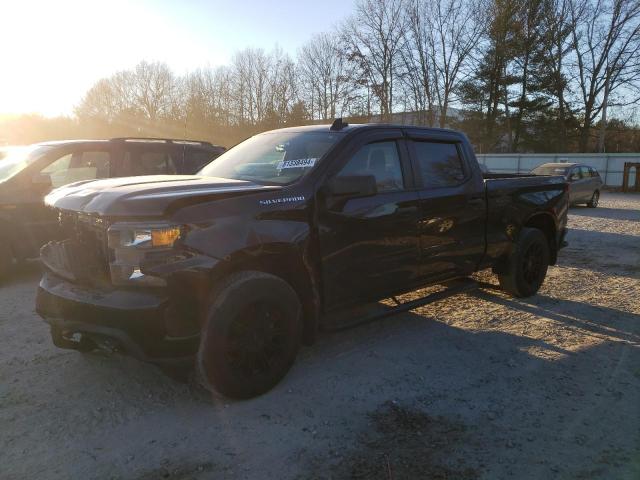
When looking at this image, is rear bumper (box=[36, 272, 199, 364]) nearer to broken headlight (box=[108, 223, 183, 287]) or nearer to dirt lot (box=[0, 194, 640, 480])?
broken headlight (box=[108, 223, 183, 287])

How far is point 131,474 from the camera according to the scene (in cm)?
265

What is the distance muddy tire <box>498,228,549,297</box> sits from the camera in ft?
18.7

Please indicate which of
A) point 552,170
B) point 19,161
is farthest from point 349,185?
point 552,170

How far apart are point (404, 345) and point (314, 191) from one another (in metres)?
1.78

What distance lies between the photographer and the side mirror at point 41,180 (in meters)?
6.48

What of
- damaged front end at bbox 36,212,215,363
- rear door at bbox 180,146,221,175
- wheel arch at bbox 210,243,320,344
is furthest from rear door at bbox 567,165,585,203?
damaged front end at bbox 36,212,215,363

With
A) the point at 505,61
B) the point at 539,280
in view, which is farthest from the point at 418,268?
the point at 505,61

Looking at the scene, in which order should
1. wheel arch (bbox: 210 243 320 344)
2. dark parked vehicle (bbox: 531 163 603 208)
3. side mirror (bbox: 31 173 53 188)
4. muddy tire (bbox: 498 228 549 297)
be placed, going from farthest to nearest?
dark parked vehicle (bbox: 531 163 603 208), side mirror (bbox: 31 173 53 188), muddy tire (bbox: 498 228 549 297), wheel arch (bbox: 210 243 320 344)

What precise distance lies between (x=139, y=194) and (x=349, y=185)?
1482 millimetres

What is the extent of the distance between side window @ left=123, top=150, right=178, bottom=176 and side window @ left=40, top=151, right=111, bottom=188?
10.9 inches

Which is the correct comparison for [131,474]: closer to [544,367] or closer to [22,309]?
[544,367]

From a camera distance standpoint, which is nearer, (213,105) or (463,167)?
(463,167)

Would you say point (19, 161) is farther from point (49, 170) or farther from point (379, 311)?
point (379, 311)

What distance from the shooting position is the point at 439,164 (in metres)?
4.83
